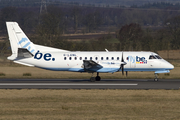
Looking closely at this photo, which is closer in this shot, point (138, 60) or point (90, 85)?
point (90, 85)

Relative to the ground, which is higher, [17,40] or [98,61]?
[17,40]

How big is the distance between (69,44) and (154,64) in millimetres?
34350

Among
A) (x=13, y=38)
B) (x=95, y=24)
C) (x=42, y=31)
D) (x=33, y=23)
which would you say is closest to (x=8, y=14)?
(x=33, y=23)

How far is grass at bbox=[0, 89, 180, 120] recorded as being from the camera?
16250mm

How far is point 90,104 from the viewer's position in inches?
769

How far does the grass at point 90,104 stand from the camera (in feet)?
53.3

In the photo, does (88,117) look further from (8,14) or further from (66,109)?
(8,14)

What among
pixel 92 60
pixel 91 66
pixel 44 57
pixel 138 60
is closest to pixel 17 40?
pixel 44 57

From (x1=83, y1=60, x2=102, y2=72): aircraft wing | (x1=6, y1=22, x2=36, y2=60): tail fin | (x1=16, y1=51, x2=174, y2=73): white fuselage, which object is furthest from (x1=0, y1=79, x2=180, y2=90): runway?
(x1=6, y1=22, x2=36, y2=60): tail fin

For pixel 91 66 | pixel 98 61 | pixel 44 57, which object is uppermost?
pixel 44 57

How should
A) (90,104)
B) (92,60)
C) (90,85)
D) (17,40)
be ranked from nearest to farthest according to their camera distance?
(90,104)
(90,85)
(92,60)
(17,40)

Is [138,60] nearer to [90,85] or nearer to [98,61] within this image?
[98,61]

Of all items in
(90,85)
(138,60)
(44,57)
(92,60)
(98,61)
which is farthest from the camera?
(44,57)

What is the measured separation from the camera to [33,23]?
539ft
